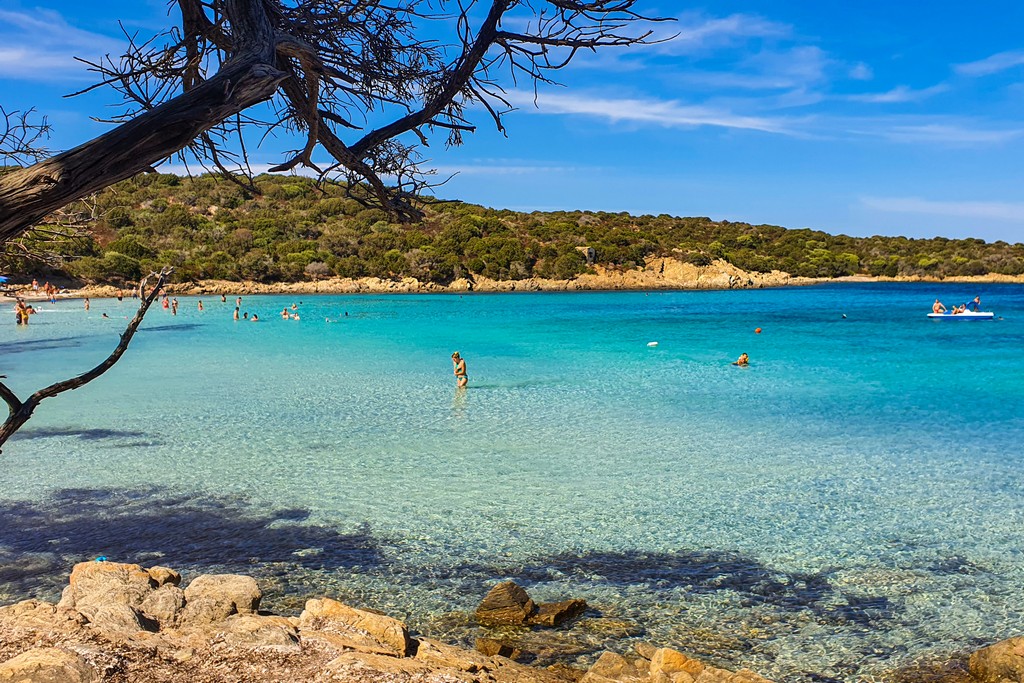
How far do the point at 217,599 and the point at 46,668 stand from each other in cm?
181

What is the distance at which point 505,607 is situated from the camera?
5742 millimetres

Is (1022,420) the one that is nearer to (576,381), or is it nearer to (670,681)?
(576,381)

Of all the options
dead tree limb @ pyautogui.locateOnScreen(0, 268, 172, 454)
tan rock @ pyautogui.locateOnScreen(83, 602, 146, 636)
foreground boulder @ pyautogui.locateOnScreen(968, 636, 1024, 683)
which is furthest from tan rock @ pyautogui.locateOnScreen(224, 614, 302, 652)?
foreground boulder @ pyautogui.locateOnScreen(968, 636, 1024, 683)

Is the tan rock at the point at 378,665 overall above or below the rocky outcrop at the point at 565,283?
below

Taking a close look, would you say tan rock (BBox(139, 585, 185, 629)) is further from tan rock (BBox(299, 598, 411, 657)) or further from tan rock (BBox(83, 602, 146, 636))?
tan rock (BBox(299, 598, 411, 657))

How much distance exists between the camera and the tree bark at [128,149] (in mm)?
1819

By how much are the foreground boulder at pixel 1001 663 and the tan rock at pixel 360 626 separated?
3435 mm

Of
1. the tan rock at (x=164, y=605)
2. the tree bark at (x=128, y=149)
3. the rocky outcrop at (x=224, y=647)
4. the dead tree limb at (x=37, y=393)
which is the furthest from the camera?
the tan rock at (x=164, y=605)

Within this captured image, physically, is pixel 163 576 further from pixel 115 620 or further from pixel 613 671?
pixel 613 671

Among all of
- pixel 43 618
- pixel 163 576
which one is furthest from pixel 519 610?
pixel 43 618

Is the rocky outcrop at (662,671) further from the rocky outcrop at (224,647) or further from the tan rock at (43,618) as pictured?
the tan rock at (43,618)

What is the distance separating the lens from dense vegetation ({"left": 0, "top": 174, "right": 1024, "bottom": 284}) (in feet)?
200

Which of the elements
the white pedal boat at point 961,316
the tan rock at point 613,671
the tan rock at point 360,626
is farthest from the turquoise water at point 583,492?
the white pedal boat at point 961,316

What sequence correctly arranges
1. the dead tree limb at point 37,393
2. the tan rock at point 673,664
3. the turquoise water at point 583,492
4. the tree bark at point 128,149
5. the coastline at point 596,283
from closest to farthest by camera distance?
the tree bark at point 128,149, the dead tree limb at point 37,393, the tan rock at point 673,664, the turquoise water at point 583,492, the coastline at point 596,283
